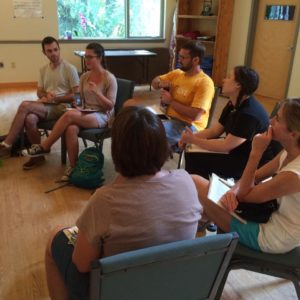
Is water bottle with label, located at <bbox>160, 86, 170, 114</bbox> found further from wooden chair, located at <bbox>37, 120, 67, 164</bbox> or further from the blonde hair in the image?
the blonde hair

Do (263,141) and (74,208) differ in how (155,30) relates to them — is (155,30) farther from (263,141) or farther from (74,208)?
(263,141)

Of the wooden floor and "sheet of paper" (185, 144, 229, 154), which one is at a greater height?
"sheet of paper" (185, 144, 229, 154)

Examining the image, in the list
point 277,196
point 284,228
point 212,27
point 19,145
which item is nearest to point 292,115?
point 277,196

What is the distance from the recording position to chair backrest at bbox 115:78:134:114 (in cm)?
306

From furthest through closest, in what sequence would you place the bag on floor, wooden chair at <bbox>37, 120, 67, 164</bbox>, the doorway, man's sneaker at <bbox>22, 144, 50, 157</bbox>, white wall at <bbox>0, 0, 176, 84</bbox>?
white wall at <bbox>0, 0, 176, 84</bbox> < the doorway < the bag on floor < wooden chair at <bbox>37, 120, 67, 164</bbox> < man's sneaker at <bbox>22, 144, 50, 157</bbox>

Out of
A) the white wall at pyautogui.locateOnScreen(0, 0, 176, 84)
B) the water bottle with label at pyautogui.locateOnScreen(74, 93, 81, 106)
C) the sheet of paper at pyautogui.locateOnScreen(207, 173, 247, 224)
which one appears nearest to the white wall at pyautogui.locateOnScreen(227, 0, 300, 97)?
the white wall at pyautogui.locateOnScreen(0, 0, 176, 84)

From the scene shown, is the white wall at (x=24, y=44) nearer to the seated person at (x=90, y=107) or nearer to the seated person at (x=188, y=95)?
the seated person at (x=90, y=107)

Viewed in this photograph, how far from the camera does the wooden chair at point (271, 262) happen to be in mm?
1403

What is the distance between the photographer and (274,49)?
19.1 feet

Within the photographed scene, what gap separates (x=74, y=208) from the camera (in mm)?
2541

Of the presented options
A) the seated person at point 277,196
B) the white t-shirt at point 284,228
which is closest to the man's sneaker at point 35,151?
the seated person at point 277,196

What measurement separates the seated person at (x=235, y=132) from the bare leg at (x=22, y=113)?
150 cm

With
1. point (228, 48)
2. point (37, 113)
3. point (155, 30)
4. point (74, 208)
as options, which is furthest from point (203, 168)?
point (155, 30)

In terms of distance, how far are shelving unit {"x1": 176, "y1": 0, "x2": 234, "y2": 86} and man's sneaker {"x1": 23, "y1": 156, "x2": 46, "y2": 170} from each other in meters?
4.08
